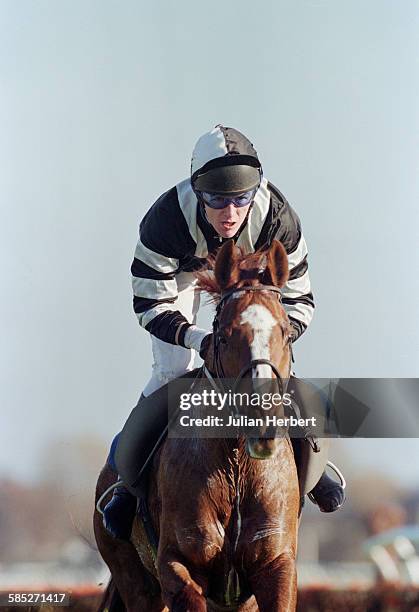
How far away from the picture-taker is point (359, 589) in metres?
7.02

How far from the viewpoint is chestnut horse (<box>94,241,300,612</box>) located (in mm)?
3861

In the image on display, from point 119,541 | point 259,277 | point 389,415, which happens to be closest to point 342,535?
point 389,415

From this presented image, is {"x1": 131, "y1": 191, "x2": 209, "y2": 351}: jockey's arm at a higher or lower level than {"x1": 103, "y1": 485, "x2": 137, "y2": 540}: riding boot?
higher

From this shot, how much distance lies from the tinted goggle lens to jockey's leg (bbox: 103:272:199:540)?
0.51m

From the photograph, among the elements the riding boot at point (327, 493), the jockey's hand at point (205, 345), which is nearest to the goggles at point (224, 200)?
the jockey's hand at point (205, 345)

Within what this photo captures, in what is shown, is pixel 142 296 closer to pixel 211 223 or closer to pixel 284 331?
pixel 211 223

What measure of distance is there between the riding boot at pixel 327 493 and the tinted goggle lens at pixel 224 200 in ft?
3.55

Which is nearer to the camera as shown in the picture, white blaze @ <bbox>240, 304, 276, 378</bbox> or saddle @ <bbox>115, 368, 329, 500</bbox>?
white blaze @ <bbox>240, 304, 276, 378</bbox>

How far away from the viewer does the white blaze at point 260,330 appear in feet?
12.3

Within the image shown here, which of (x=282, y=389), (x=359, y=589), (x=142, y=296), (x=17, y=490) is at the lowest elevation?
(x=359, y=589)

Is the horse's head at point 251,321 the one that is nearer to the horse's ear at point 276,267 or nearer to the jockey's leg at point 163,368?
the horse's ear at point 276,267

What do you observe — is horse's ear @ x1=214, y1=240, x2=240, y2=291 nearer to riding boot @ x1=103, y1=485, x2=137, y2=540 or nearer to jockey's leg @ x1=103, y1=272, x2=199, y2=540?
jockey's leg @ x1=103, y1=272, x2=199, y2=540

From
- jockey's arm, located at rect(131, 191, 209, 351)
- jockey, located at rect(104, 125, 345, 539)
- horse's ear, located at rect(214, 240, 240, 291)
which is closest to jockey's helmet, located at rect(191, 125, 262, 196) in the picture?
jockey, located at rect(104, 125, 345, 539)

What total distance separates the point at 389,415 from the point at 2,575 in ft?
8.61
